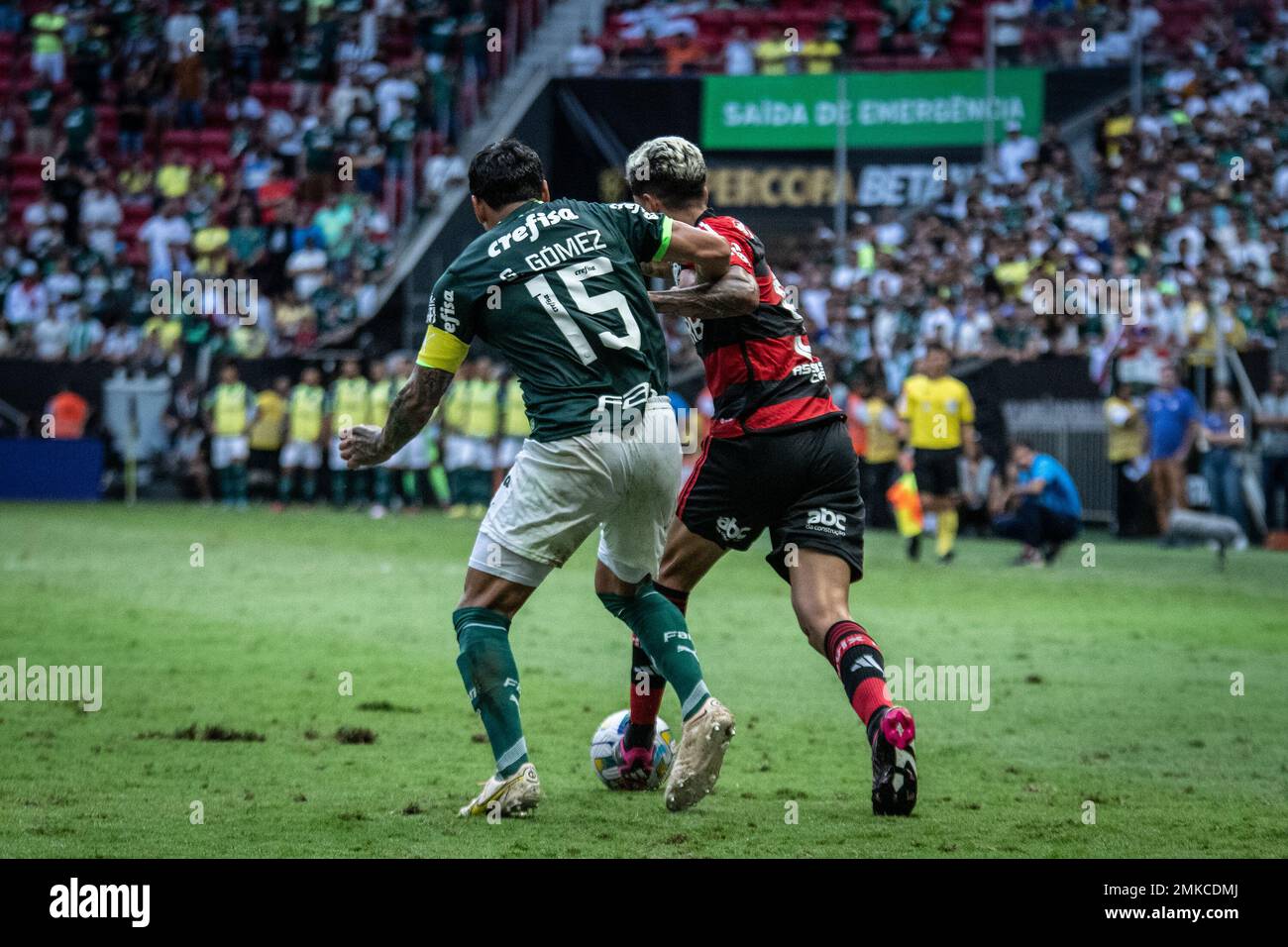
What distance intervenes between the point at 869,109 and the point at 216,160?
11724 mm

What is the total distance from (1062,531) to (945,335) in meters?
4.91

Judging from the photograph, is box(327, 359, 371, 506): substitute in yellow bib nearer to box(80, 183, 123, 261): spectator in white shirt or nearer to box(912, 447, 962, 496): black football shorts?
box(80, 183, 123, 261): spectator in white shirt

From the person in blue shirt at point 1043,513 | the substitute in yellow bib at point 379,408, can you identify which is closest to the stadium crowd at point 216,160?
the substitute in yellow bib at point 379,408

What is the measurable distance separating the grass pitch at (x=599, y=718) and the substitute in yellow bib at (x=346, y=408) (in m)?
9.53

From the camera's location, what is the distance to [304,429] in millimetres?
26484

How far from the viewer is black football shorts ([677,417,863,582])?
253 inches

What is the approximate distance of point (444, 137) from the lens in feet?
93.9

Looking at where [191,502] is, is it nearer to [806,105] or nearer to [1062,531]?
[806,105]

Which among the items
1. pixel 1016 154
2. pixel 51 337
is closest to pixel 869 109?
pixel 1016 154

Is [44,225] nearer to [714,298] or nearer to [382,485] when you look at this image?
[382,485]

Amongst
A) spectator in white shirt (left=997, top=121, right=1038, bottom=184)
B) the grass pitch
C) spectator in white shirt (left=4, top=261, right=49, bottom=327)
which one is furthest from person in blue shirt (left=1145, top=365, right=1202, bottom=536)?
spectator in white shirt (left=4, top=261, right=49, bottom=327)

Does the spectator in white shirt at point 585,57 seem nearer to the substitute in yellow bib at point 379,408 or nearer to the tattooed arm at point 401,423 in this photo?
the substitute in yellow bib at point 379,408

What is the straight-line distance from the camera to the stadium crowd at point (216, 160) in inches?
1116
